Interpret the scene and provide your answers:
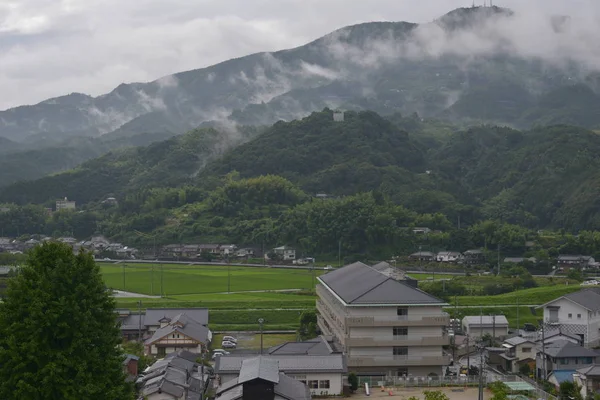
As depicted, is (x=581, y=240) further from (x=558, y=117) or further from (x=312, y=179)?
(x=558, y=117)

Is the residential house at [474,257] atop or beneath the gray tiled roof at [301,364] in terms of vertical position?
beneath

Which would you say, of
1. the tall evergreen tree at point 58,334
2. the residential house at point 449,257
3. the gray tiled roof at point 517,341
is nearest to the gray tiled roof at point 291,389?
the tall evergreen tree at point 58,334

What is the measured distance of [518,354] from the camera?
1137 inches

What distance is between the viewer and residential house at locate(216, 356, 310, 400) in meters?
18.9

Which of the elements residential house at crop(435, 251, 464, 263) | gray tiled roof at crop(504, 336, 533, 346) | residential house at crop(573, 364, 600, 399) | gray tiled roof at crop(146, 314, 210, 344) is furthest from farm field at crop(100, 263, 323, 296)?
residential house at crop(573, 364, 600, 399)

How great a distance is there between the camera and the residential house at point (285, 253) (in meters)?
66.2

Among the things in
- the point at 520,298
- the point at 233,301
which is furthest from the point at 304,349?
the point at 520,298

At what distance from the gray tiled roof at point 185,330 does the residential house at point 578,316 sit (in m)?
12.7

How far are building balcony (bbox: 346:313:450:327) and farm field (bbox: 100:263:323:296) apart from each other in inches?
838

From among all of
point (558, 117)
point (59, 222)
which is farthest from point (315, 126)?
point (558, 117)

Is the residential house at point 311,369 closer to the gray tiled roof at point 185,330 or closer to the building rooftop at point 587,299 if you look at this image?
the gray tiled roof at point 185,330

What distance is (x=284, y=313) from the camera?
39219 mm

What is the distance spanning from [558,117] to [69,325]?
142277 millimetres

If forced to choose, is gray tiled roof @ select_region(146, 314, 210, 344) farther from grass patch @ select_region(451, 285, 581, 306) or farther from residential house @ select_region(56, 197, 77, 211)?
residential house @ select_region(56, 197, 77, 211)
